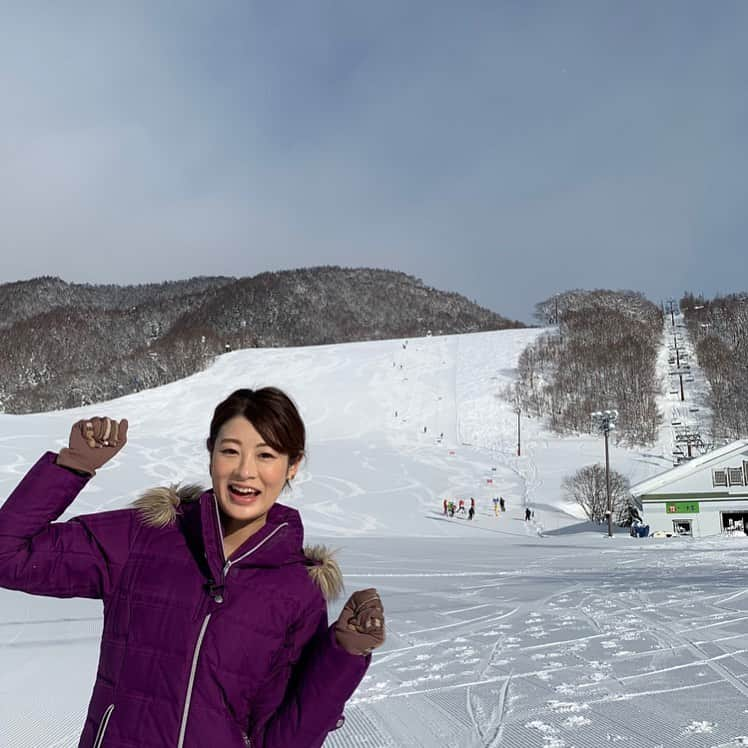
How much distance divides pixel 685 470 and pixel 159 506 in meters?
26.7

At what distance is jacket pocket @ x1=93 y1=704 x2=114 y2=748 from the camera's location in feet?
5.32

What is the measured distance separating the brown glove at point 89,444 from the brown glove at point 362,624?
2.26 feet

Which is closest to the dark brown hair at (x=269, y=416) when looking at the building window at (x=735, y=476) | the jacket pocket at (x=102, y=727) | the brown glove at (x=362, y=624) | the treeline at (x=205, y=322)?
the brown glove at (x=362, y=624)

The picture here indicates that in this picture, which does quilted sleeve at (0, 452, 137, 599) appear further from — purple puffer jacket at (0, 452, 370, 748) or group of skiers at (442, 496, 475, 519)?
group of skiers at (442, 496, 475, 519)

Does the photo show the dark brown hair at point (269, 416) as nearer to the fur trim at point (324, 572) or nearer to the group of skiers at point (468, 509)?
the fur trim at point (324, 572)

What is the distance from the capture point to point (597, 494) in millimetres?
30250

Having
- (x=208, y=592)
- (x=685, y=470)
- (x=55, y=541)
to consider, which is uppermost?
(x=685, y=470)

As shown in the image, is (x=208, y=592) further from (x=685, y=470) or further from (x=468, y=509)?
(x=468, y=509)

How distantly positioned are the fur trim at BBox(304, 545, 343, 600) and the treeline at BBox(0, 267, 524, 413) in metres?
88.7

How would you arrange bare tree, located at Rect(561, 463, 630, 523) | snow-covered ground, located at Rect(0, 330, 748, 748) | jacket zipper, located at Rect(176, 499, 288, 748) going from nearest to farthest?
jacket zipper, located at Rect(176, 499, 288, 748) → snow-covered ground, located at Rect(0, 330, 748, 748) → bare tree, located at Rect(561, 463, 630, 523)

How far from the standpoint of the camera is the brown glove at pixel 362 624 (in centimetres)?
151

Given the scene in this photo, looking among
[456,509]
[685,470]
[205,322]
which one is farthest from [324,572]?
[205,322]

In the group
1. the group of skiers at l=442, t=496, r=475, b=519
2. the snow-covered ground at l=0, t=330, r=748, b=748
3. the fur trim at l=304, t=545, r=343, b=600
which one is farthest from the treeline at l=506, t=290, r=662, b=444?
the fur trim at l=304, t=545, r=343, b=600

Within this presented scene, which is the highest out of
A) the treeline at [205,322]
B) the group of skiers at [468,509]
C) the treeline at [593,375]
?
the treeline at [205,322]
